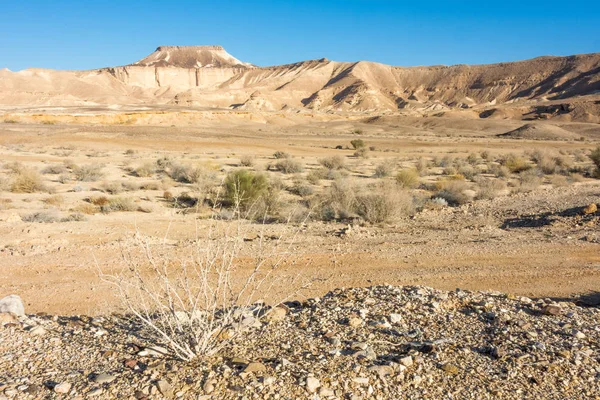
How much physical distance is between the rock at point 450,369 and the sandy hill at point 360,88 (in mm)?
100466

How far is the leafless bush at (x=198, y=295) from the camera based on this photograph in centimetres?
418

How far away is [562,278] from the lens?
7.93 m

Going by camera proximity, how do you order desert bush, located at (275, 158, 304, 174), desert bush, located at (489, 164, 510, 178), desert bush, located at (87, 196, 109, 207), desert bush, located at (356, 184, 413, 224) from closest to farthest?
desert bush, located at (356, 184, 413, 224) → desert bush, located at (87, 196, 109, 207) → desert bush, located at (489, 164, 510, 178) → desert bush, located at (275, 158, 304, 174)

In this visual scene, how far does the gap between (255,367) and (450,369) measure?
5.73 ft

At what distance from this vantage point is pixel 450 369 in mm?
3986

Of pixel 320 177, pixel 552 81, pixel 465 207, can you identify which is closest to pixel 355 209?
pixel 465 207

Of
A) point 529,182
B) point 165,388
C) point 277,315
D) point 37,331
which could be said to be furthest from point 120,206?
point 529,182

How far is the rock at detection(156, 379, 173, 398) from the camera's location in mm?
3575

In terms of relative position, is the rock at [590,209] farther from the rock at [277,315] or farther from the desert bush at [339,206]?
the rock at [277,315]

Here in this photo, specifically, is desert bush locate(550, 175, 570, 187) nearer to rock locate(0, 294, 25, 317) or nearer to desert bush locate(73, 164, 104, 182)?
rock locate(0, 294, 25, 317)

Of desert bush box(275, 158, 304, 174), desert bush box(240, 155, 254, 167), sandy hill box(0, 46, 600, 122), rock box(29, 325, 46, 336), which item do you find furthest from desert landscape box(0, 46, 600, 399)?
sandy hill box(0, 46, 600, 122)

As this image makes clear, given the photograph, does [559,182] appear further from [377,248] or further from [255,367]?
[255,367]

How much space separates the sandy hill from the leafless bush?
322 feet

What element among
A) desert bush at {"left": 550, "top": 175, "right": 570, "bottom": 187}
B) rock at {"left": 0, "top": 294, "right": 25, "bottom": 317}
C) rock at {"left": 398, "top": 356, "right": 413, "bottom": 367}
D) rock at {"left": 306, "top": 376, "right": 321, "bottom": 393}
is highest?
→ rock at {"left": 306, "top": 376, "right": 321, "bottom": 393}
